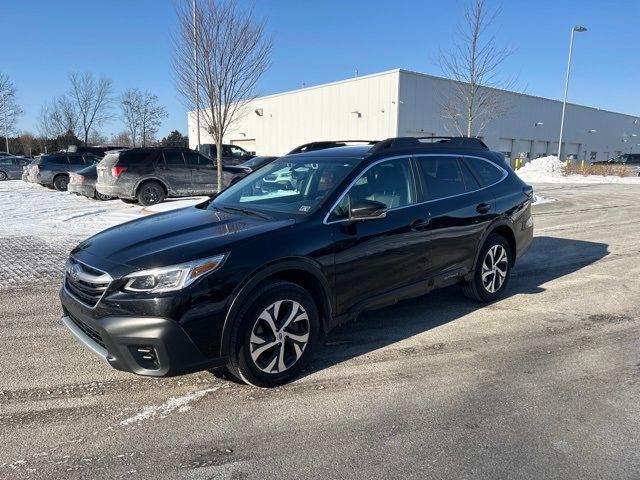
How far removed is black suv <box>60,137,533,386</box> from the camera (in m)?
3.02

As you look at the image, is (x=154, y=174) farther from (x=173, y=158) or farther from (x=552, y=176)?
(x=552, y=176)

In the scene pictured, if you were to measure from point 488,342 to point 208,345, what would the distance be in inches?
102

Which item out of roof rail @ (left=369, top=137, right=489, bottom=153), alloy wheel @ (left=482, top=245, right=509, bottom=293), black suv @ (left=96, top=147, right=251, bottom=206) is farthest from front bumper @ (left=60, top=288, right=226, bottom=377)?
black suv @ (left=96, top=147, right=251, bottom=206)

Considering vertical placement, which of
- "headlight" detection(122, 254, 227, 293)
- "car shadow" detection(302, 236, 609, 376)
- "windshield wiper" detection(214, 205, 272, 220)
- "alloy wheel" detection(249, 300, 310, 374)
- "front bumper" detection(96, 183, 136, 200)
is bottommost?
"car shadow" detection(302, 236, 609, 376)

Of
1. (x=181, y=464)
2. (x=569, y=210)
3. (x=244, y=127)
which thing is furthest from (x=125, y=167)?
(x=244, y=127)

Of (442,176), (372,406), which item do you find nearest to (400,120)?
(442,176)

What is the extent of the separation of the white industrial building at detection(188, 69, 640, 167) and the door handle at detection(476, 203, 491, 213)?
26.2 meters

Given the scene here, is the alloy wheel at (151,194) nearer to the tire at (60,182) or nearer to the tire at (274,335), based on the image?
the tire at (60,182)

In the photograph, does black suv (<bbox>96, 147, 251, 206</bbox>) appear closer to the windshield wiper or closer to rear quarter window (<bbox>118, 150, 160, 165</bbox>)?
rear quarter window (<bbox>118, 150, 160, 165</bbox>)

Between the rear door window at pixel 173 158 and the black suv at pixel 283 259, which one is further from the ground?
the rear door window at pixel 173 158

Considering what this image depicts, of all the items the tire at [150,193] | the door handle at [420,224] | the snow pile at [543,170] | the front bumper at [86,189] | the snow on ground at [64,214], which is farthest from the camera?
the snow pile at [543,170]

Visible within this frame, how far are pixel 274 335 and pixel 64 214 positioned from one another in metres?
11.0

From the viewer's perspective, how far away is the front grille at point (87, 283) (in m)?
3.13

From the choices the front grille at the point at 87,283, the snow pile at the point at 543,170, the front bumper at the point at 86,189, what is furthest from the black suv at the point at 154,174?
the snow pile at the point at 543,170
